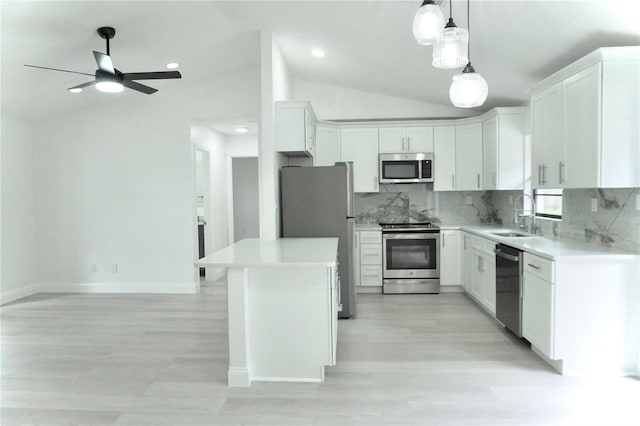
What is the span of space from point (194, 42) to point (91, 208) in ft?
9.29

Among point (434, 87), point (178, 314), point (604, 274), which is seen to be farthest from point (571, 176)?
point (178, 314)

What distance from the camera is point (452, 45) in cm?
205

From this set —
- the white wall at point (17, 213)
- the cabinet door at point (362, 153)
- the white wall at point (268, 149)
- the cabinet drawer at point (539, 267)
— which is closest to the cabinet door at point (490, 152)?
the cabinet door at point (362, 153)

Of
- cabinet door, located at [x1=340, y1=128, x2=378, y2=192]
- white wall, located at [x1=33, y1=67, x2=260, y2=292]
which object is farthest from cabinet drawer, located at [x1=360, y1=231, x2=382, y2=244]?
white wall, located at [x1=33, y1=67, x2=260, y2=292]

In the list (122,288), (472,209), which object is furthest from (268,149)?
(472,209)

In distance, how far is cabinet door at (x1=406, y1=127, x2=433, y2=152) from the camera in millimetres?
5773

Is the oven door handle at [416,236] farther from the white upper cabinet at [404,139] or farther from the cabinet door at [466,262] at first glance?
the white upper cabinet at [404,139]

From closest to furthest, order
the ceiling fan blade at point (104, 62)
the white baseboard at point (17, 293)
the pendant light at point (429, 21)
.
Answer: the pendant light at point (429, 21)
the ceiling fan blade at point (104, 62)
the white baseboard at point (17, 293)

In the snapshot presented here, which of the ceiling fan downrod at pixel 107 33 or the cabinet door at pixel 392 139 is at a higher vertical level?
the ceiling fan downrod at pixel 107 33

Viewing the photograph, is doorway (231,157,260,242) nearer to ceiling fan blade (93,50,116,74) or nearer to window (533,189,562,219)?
ceiling fan blade (93,50,116,74)

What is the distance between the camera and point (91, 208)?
5828mm

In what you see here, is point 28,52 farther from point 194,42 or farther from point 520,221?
point 520,221

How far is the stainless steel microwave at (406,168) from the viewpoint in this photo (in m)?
5.73

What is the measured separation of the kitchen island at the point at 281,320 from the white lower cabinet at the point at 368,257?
2512 millimetres
